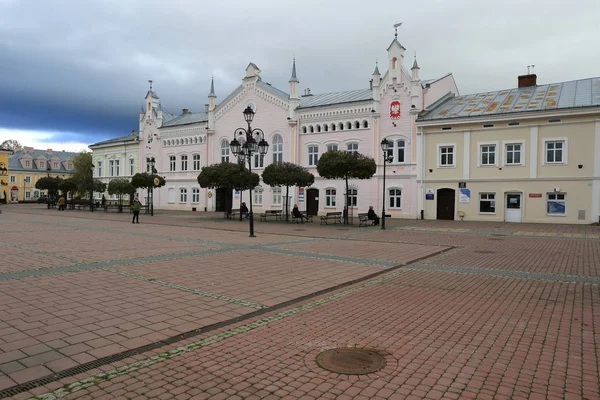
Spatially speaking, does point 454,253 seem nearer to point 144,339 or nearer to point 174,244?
point 174,244

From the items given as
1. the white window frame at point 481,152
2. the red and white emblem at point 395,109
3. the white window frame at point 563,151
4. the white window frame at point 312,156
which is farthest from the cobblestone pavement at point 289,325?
the white window frame at point 312,156

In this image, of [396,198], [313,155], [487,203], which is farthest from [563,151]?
[313,155]

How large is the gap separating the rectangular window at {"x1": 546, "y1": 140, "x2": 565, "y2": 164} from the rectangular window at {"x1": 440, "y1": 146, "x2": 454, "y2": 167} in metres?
6.30

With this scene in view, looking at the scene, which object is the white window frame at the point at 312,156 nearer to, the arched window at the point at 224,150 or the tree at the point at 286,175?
the tree at the point at 286,175

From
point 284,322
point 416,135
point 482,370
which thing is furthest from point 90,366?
point 416,135

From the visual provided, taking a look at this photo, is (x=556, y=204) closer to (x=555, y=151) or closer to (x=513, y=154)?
(x=555, y=151)

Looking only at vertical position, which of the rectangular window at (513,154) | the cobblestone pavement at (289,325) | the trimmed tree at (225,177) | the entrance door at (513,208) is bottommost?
the cobblestone pavement at (289,325)

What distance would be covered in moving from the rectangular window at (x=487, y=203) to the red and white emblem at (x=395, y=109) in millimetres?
9107

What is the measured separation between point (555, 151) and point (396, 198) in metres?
11.5

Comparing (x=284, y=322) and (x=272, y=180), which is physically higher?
(x=272, y=180)

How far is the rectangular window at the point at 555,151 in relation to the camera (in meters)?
27.9

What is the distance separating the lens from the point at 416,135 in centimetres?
3284

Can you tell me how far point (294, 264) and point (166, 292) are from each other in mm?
4293

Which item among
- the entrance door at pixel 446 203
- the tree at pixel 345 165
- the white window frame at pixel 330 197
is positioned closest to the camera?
the tree at pixel 345 165
